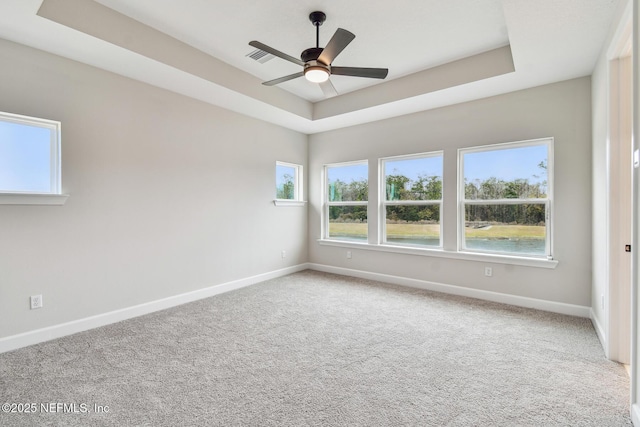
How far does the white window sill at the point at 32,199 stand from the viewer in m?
2.46

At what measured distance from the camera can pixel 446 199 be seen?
4176 mm

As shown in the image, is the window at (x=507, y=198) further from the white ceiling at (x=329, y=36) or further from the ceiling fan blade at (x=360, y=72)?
the ceiling fan blade at (x=360, y=72)

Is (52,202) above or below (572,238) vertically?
above

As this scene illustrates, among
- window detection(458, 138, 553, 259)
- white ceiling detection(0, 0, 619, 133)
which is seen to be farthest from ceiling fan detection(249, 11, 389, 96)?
window detection(458, 138, 553, 259)

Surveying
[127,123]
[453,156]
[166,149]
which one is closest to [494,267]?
[453,156]

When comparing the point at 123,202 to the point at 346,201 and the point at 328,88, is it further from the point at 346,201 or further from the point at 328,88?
the point at 346,201

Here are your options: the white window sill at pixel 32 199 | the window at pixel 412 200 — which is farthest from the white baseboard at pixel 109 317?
the window at pixel 412 200

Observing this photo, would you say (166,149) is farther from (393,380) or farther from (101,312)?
(393,380)

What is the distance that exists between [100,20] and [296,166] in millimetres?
3378

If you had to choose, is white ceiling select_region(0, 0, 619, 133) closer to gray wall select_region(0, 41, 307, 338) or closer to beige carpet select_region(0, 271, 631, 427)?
gray wall select_region(0, 41, 307, 338)

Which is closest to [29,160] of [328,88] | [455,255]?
[328,88]

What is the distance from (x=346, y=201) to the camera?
5316 mm

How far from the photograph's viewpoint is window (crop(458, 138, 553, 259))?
3521 millimetres

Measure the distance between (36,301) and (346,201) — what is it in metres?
4.12
